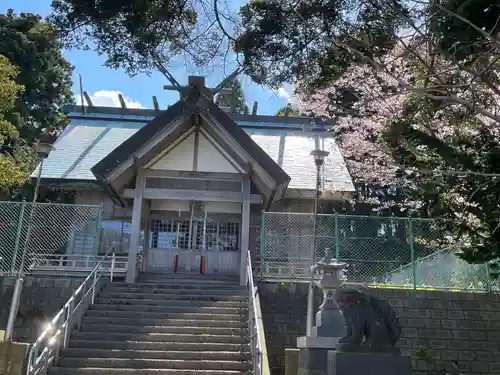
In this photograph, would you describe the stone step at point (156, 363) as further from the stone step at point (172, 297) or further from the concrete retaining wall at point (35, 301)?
the concrete retaining wall at point (35, 301)

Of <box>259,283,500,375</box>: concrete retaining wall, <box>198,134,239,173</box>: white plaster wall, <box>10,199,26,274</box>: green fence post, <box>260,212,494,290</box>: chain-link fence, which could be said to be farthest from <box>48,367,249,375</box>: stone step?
<box>198,134,239,173</box>: white plaster wall

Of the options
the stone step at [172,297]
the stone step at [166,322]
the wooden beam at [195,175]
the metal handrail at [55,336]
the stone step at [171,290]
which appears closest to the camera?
the metal handrail at [55,336]

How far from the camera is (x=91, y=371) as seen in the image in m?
7.36

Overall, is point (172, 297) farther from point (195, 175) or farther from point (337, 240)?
point (337, 240)

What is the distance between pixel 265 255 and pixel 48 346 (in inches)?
209

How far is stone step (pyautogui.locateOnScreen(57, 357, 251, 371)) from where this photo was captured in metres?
7.61

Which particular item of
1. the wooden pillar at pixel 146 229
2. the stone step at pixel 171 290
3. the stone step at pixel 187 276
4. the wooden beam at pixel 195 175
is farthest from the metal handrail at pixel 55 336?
the wooden pillar at pixel 146 229

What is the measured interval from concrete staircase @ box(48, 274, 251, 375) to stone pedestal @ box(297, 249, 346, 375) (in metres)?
1.43

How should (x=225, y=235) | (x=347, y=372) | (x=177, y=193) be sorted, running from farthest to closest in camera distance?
(x=225, y=235) < (x=177, y=193) < (x=347, y=372)

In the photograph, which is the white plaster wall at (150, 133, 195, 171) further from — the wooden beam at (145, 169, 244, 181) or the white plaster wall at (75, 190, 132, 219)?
the white plaster wall at (75, 190, 132, 219)

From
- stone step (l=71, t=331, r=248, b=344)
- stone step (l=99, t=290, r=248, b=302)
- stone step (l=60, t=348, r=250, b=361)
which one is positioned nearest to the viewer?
stone step (l=60, t=348, r=250, b=361)

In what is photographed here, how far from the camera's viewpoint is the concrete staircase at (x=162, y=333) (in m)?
7.64

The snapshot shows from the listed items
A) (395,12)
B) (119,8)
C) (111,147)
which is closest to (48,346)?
(119,8)

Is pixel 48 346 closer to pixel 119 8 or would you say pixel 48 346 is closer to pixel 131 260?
pixel 131 260
